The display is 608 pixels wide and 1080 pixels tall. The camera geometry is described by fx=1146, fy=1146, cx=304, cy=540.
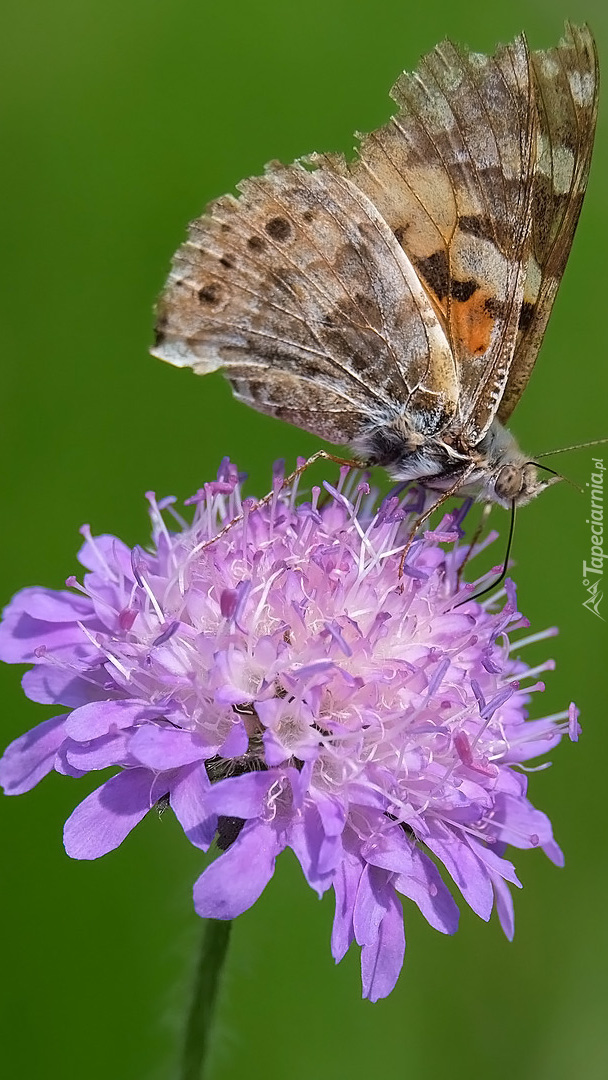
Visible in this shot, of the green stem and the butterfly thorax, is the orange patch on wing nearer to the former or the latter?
the butterfly thorax

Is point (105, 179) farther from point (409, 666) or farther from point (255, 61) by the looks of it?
point (409, 666)

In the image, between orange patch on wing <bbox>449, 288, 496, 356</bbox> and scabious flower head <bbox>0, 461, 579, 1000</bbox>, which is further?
orange patch on wing <bbox>449, 288, 496, 356</bbox>

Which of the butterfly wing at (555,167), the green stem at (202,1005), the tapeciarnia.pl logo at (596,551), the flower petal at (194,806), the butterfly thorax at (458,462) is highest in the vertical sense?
the butterfly wing at (555,167)

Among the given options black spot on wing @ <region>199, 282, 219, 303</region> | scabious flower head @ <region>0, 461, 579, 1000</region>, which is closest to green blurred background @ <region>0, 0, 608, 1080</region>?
scabious flower head @ <region>0, 461, 579, 1000</region>

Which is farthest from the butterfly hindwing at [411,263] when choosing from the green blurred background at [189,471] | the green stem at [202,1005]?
the green blurred background at [189,471]

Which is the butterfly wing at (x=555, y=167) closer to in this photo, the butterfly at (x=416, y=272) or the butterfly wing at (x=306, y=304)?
the butterfly at (x=416, y=272)

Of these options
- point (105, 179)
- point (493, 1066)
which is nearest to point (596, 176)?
point (105, 179)
